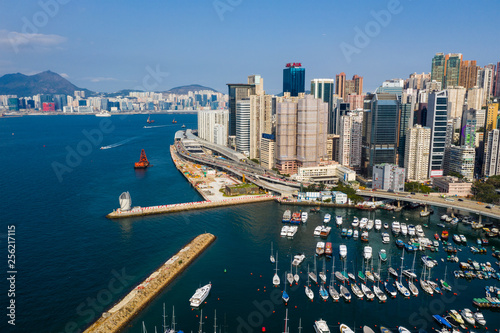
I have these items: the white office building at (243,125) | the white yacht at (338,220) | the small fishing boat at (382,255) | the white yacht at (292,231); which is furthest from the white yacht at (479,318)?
the white office building at (243,125)

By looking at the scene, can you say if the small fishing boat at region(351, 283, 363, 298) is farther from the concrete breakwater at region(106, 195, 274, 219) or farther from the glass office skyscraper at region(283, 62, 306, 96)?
the glass office skyscraper at region(283, 62, 306, 96)

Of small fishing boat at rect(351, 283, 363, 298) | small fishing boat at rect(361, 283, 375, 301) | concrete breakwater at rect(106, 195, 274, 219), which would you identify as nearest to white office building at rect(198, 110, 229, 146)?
concrete breakwater at rect(106, 195, 274, 219)

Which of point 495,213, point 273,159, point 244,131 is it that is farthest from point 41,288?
point 244,131

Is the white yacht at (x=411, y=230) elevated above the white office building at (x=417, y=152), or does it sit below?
below

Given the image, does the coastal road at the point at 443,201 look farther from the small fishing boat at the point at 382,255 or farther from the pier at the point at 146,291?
the pier at the point at 146,291

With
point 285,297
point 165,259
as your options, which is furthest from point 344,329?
point 165,259

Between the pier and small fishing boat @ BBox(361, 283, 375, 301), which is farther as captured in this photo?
small fishing boat @ BBox(361, 283, 375, 301)
